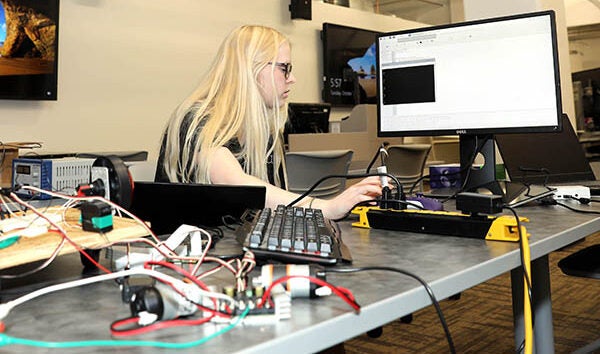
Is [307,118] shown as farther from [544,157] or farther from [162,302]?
[162,302]

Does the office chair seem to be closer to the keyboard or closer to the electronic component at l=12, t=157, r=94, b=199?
the keyboard

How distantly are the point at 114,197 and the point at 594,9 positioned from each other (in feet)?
25.9

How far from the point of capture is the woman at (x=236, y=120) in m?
1.43

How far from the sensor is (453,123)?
59.2 inches

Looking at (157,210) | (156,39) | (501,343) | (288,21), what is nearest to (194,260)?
(157,210)

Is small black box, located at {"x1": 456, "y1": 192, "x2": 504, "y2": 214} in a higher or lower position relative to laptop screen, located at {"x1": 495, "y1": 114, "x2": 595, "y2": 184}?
lower

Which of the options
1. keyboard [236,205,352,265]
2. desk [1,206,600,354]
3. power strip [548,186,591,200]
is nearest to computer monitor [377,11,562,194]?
power strip [548,186,591,200]

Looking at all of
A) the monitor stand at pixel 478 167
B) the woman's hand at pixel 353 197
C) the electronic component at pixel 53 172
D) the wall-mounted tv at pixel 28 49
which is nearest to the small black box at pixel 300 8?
the wall-mounted tv at pixel 28 49

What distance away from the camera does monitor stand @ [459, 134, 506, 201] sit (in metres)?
1.50

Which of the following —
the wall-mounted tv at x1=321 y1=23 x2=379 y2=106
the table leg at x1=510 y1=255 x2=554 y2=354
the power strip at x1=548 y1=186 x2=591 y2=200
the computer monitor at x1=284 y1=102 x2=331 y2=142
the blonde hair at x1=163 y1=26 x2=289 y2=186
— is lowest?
the table leg at x1=510 y1=255 x2=554 y2=354

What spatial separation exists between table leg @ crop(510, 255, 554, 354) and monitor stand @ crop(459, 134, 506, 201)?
250 millimetres

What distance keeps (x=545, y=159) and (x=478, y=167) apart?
15.8 inches

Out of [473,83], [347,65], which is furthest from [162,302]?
[347,65]

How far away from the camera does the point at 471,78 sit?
148cm
